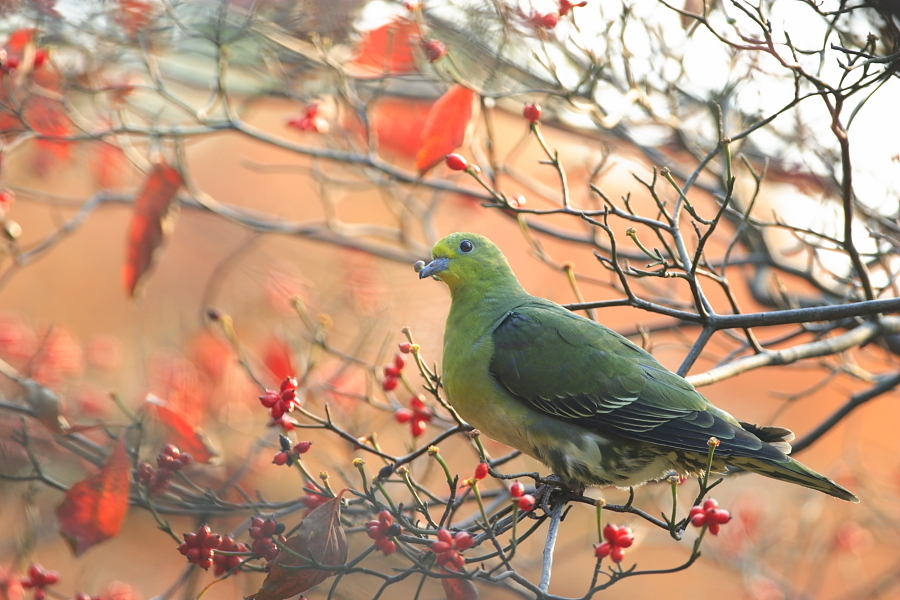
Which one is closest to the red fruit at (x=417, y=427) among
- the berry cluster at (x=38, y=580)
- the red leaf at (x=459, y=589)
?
the red leaf at (x=459, y=589)

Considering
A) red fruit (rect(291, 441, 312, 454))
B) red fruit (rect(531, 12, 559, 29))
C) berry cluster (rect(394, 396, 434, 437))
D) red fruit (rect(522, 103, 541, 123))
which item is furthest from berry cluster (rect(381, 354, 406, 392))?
red fruit (rect(531, 12, 559, 29))

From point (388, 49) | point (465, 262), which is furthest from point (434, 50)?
point (465, 262)

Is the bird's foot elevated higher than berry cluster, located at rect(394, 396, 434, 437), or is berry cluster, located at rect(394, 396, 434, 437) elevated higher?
the bird's foot

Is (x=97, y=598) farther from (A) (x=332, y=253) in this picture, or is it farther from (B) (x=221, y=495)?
(A) (x=332, y=253)

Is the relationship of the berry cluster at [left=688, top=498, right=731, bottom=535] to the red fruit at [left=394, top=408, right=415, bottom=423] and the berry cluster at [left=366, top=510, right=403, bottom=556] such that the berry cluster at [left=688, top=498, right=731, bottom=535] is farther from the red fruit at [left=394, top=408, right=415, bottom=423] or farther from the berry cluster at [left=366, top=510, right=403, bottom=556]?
the red fruit at [left=394, top=408, right=415, bottom=423]

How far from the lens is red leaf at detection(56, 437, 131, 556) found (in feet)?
7.29

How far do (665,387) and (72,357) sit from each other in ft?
10.8

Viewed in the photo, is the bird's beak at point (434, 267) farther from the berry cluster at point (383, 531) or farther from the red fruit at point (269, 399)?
the berry cluster at point (383, 531)

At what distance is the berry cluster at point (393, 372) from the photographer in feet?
8.30

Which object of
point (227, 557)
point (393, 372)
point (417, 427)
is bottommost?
point (227, 557)

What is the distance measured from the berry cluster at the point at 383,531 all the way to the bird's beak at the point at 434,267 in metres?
1.12

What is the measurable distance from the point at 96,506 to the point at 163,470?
10.7 inches

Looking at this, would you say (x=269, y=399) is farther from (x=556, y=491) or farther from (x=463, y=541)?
(x=556, y=491)

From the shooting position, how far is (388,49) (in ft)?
10.9
